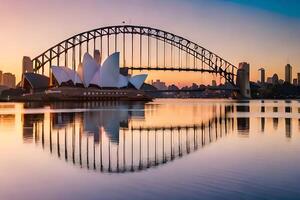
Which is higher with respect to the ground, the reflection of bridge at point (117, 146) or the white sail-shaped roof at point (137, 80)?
the white sail-shaped roof at point (137, 80)

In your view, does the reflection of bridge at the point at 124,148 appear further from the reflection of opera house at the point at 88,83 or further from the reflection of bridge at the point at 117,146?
the reflection of opera house at the point at 88,83

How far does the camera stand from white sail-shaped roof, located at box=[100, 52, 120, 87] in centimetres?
11488

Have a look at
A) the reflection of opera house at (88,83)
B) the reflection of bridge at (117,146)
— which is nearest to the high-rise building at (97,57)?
the reflection of opera house at (88,83)

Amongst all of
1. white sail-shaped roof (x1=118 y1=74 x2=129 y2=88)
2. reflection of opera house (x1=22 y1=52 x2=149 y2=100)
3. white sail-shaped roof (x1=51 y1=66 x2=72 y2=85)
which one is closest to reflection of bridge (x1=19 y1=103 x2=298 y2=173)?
reflection of opera house (x1=22 y1=52 x2=149 y2=100)

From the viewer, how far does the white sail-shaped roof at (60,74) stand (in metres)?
118

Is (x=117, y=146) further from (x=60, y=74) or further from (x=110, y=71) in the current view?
(x=60, y=74)

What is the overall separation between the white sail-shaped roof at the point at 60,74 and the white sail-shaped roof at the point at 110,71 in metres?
9.64

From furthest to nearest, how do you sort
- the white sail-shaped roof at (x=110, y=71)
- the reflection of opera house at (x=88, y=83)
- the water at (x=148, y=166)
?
the white sail-shaped roof at (x=110, y=71), the reflection of opera house at (x=88, y=83), the water at (x=148, y=166)

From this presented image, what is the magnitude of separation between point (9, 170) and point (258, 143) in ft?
40.1

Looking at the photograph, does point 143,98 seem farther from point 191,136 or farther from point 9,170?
point 9,170

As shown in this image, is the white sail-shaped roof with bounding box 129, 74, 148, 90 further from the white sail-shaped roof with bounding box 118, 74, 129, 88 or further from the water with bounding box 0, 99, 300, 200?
the water with bounding box 0, 99, 300, 200

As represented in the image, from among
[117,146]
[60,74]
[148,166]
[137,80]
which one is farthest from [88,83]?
[148,166]

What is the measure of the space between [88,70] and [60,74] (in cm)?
801

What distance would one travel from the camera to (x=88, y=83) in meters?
120
